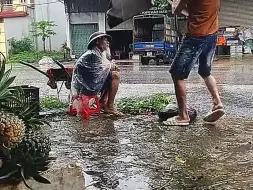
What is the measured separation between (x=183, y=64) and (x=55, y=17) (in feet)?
103

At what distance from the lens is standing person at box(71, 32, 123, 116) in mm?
7430

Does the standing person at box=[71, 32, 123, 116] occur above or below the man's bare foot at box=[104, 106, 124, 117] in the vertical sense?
above

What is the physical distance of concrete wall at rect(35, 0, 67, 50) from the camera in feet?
119

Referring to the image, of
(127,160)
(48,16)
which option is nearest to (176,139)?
(127,160)

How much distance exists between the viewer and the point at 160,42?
86.9 ft

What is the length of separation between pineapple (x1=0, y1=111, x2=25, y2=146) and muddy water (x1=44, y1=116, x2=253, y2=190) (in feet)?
3.68

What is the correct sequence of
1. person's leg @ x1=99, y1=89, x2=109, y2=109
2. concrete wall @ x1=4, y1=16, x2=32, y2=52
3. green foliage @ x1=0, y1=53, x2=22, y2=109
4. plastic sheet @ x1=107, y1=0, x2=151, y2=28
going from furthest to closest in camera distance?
concrete wall @ x1=4, y1=16, x2=32, y2=52
person's leg @ x1=99, y1=89, x2=109, y2=109
plastic sheet @ x1=107, y1=0, x2=151, y2=28
green foliage @ x1=0, y1=53, x2=22, y2=109

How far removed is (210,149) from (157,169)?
0.92 meters

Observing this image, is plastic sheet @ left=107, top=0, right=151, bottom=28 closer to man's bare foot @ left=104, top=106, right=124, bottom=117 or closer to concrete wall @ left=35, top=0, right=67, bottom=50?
man's bare foot @ left=104, top=106, right=124, bottom=117

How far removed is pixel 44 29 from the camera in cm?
3441

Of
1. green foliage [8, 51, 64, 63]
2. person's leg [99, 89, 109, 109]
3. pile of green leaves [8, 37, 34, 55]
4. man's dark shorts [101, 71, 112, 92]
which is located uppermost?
man's dark shorts [101, 71, 112, 92]

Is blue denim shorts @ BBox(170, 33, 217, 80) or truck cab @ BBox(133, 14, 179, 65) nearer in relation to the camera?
blue denim shorts @ BBox(170, 33, 217, 80)

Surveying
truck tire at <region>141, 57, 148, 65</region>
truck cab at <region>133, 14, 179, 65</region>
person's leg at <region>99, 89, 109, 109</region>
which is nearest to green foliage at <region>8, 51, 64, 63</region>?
truck cab at <region>133, 14, 179, 65</region>

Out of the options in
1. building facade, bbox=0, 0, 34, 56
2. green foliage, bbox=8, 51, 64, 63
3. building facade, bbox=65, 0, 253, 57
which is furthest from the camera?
building facade, bbox=0, 0, 34, 56
